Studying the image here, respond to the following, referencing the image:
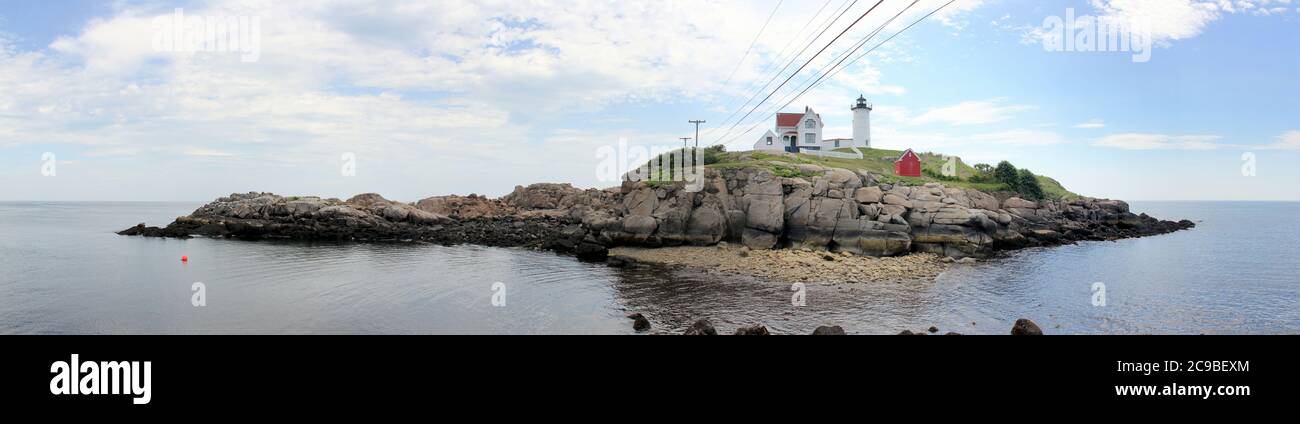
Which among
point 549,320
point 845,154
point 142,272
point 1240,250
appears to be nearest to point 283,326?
point 549,320

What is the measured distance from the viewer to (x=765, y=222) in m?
41.8

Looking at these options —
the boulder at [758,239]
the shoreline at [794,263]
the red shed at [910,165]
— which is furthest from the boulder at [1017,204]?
the boulder at [758,239]

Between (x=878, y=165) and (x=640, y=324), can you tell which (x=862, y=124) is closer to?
(x=878, y=165)

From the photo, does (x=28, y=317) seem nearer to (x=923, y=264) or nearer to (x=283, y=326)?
(x=283, y=326)

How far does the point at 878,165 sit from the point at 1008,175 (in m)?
12.6

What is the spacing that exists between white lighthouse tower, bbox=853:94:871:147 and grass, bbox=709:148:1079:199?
2.08 meters

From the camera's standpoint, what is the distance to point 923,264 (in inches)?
1395

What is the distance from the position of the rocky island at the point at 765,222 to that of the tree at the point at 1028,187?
234 cm

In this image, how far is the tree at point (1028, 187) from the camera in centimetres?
6431

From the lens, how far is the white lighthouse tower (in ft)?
265

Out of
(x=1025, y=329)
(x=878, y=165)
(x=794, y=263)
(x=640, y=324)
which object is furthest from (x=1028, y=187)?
(x=640, y=324)

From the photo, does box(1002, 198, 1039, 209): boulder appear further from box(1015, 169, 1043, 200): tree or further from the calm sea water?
the calm sea water

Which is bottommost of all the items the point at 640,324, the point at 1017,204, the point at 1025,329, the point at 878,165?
the point at 640,324

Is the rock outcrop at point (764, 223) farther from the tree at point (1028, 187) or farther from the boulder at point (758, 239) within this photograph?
the tree at point (1028, 187)
